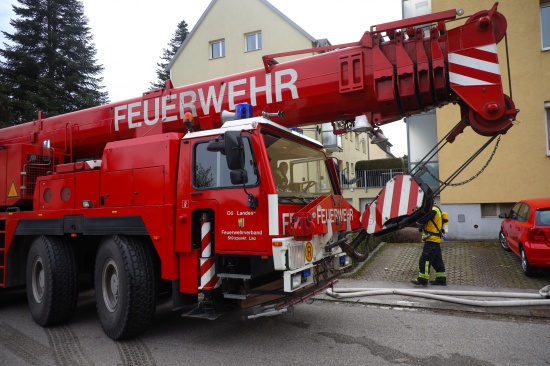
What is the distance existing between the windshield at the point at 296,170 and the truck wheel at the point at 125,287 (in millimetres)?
1932

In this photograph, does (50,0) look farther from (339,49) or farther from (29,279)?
(339,49)

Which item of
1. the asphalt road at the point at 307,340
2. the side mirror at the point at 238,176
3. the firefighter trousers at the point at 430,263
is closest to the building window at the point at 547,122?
the firefighter trousers at the point at 430,263

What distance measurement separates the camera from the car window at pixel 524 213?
7.84 metres

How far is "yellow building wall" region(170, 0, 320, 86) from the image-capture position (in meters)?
19.2

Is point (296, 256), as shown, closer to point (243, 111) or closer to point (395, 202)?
point (395, 202)

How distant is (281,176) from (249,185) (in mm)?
488

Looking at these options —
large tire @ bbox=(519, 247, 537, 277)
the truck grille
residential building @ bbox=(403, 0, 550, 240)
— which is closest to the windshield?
the truck grille

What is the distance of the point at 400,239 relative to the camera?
12742mm

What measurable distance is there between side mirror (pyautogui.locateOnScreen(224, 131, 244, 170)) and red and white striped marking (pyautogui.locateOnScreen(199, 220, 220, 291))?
86cm

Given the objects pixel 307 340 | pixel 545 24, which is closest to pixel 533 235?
pixel 307 340

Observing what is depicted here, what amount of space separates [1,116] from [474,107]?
887 inches

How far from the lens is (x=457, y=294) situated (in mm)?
6469

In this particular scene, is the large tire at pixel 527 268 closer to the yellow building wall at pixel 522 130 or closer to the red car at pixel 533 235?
the red car at pixel 533 235

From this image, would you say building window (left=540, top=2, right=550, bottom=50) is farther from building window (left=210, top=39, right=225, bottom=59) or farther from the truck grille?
building window (left=210, top=39, right=225, bottom=59)
